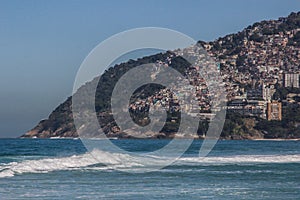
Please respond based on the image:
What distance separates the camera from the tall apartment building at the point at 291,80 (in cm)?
15077

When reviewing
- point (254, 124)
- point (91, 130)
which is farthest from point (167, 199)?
point (254, 124)

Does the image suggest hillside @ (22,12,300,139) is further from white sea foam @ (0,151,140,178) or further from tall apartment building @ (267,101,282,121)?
white sea foam @ (0,151,140,178)

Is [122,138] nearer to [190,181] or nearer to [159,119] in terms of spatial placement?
[159,119]

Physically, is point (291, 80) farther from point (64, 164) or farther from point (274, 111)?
point (64, 164)

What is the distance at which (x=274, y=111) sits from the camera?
138500 millimetres

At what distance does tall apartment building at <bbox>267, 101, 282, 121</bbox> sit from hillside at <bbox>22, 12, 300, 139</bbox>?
93cm

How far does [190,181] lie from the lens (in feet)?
100

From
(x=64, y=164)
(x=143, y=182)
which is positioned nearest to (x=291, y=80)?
(x=64, y=164)

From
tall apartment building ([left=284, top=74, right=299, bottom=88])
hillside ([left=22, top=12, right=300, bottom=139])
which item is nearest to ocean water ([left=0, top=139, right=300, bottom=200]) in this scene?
hillside ([left=22, top=12, right=300, bottom=139])

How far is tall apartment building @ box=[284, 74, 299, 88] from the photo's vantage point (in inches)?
5936

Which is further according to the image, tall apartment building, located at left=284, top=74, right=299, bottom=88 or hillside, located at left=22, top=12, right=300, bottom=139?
tall apartment building, located at left=284, top=74, right=299, bottom=88

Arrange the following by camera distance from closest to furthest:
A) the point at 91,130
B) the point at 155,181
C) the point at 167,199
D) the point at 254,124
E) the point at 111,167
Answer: the point at 167,199
the point at 155,181
the point at 111,167
the point at 91,130
the point at 254,124

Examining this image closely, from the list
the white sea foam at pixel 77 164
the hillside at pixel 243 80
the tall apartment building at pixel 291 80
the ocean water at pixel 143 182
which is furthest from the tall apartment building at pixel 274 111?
the ocean water at pixel 143 182

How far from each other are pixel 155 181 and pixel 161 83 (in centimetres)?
10664
